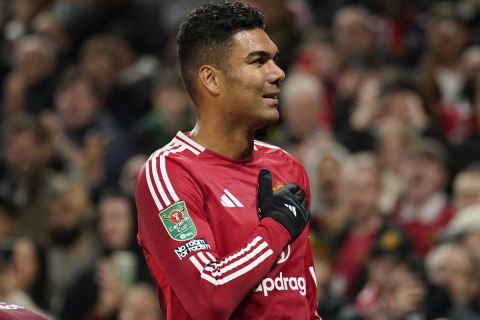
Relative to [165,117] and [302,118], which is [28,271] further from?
[302,118]

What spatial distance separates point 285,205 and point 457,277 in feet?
9.98

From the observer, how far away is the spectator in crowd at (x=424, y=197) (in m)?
7.59

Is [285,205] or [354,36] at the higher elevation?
[285,205]

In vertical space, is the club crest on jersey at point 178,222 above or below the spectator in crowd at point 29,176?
above

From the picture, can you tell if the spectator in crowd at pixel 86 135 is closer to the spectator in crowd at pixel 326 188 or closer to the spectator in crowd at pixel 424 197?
the spectator in crowd at pixel 326 188

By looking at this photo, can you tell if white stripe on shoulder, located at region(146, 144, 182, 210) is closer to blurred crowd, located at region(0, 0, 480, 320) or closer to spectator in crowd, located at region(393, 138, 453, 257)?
blurred crowd, located at region(0, 0, 480, 320)

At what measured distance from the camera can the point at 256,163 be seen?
12.9 feet

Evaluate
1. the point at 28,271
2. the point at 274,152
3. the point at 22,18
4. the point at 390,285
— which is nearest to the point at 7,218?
the point at 28,271

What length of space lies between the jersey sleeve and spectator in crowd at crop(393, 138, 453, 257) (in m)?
4.06

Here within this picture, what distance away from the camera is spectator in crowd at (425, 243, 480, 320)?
6.39 m

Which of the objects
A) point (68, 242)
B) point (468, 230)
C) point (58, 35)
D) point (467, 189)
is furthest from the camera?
point (58, 35)

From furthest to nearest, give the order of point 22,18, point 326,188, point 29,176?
point 22,18 < point 29,176 < point 326,188

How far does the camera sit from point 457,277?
6.47 meters

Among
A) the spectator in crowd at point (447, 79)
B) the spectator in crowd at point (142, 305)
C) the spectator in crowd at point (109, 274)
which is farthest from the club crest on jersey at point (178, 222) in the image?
the spectator in crowd at point (447, 79)
